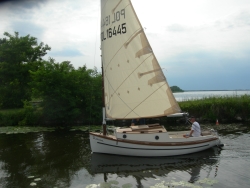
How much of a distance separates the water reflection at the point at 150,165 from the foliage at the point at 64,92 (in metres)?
12.9

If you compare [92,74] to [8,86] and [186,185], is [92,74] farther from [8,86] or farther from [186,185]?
[186,185]

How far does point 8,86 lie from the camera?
35.8 metres

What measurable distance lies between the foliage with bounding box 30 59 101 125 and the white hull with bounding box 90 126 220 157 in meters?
12.4

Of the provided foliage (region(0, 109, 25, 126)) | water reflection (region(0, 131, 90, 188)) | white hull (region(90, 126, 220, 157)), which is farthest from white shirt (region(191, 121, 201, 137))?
foliage (region(0, 109, 25, 126))

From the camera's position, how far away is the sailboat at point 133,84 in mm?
14664

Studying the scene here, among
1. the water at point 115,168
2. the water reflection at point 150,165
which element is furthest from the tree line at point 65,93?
the water reflection at point 150,165

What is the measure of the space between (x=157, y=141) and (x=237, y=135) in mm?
8721

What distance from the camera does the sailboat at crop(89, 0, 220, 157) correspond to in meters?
14.7

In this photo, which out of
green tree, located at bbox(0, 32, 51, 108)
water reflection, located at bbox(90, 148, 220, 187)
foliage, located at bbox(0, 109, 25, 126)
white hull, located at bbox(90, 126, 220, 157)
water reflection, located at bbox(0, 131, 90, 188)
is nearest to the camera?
water reflection, located at bbox(0, 131, 90, 188)

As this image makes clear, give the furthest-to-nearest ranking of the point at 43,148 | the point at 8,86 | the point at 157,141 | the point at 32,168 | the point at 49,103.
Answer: the point at 8,86
the point at 49,103
the point at 43,148
the point at 157,141
the point at 32,168

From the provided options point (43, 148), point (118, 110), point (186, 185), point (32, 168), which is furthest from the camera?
point (43, 148)

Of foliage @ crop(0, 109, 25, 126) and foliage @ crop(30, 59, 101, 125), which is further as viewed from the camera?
foliage @ crop(0, 109, 25, 126)

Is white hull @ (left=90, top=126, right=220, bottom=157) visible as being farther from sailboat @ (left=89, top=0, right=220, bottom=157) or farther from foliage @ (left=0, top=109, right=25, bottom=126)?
foliage @ (left=0, top=109, right=25, bottom=126)

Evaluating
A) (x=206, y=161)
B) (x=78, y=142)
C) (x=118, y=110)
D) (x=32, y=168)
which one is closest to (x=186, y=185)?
(x=206, y=161)
